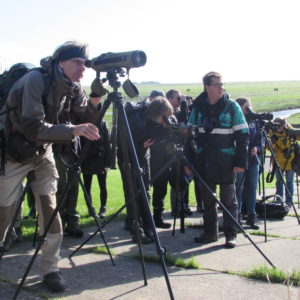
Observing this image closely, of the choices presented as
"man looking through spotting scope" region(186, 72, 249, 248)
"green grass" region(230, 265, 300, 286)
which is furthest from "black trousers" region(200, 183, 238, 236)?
"green grass" region(230, 265, 300, 286)

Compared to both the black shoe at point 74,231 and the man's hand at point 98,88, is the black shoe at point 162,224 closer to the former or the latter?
the black shoe at point 74,231

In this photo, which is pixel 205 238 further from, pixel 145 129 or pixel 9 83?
pixel 9 83

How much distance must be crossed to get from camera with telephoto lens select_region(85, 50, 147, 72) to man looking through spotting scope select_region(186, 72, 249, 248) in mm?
2160

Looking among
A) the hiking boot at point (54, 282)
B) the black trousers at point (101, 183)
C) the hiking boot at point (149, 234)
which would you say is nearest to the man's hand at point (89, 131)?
the hiking boot at point (54, 282)

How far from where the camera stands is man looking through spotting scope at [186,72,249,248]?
549 cm

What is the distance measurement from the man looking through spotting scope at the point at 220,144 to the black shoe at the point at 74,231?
157 centimetres

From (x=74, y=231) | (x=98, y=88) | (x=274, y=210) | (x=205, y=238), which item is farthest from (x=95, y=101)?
(x=274, y=210)

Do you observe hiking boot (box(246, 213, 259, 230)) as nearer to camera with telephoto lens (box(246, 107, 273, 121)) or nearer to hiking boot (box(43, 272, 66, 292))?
camera with telephoto lens (box(246, 107, 273, 121))

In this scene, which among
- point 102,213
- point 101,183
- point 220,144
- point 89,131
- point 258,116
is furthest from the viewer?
point 101,183

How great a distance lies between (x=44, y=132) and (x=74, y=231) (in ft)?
8.38

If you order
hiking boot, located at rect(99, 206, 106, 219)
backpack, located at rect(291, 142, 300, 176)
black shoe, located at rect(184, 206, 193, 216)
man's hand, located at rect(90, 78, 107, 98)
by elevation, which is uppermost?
man's hand, located at rect(90, 78, 107, 98)

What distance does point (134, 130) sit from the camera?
5.71 meters

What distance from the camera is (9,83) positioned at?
13.1 feet

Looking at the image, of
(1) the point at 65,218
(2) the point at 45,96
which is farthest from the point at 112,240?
(2) the point at 45,96
